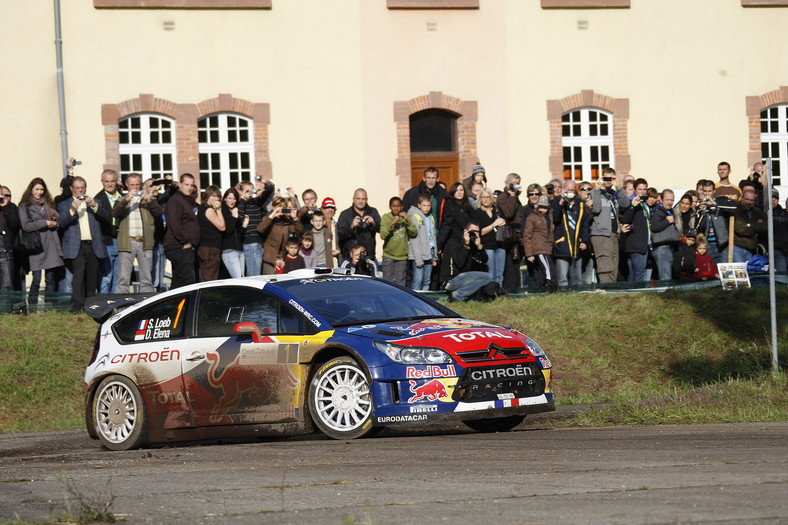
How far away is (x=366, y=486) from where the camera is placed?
7977mm

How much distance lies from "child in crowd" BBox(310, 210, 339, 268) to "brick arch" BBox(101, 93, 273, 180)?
6.24m

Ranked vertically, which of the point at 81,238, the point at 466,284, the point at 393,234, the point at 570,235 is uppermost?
the point at 81,238

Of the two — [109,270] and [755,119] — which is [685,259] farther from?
[109,270]

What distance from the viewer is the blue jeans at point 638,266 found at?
895 inches

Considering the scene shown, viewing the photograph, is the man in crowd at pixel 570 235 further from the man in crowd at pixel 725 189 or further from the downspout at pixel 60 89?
the downspout at pixel 60 89

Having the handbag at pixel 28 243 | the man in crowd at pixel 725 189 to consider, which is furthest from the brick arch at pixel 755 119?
the handbag at pixel 28 243

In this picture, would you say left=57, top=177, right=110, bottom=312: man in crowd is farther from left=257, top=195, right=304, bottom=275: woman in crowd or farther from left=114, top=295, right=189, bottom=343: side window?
left=114, top=295, right=189, bottom=343: side window

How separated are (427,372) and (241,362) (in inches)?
72.0

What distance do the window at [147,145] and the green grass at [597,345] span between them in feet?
26.5

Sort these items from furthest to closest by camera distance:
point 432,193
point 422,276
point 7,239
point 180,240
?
1. point 432,193
2. point 422,276
3. point 180,240
4. point 7,239

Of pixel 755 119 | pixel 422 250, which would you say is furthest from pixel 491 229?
pixel 755 119

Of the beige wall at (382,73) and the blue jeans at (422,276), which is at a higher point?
the beige wall at (382,73)

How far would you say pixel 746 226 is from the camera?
879 inches

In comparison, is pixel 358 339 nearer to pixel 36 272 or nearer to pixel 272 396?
pixel 272 396
